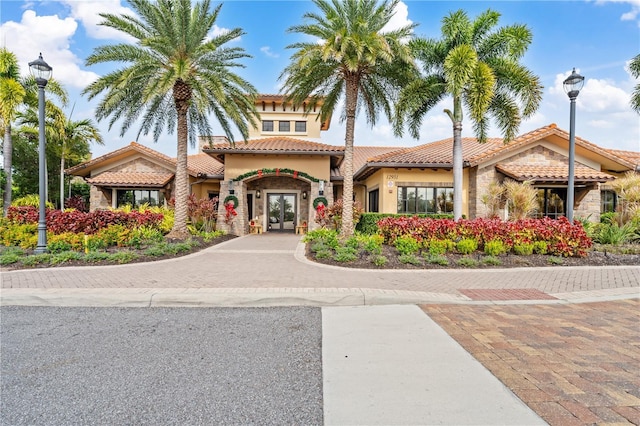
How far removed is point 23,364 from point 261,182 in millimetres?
17247

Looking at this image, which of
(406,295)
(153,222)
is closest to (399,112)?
(406,295)

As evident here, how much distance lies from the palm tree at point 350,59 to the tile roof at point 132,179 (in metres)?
10.3

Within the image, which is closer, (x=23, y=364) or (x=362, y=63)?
(x=23, y=364)

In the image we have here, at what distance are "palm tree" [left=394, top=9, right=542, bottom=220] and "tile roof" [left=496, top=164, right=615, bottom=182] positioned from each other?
3196 mm

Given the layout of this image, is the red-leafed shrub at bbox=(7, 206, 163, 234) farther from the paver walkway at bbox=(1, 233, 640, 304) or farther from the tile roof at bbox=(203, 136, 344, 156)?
the tile roof at bbox=(203, 136, 344, 156)

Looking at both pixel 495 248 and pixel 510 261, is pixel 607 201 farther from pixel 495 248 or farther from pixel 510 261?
pixel 510 261

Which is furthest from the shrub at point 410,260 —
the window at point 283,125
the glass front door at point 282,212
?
the window at point 283,125

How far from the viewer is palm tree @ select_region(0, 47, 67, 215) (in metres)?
16.2

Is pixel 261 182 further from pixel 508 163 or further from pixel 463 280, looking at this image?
pixel 463 280

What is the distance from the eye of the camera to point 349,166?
505 inches

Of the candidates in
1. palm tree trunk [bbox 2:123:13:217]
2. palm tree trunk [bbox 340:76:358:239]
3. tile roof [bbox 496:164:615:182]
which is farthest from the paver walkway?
palm tree trunk [bbox 2:123:13:217]

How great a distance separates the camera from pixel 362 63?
12.4 m

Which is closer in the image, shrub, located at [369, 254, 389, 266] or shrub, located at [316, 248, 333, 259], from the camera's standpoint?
shrub, located at [369, 254, 389, 266]

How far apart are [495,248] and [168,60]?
13.5 metres
